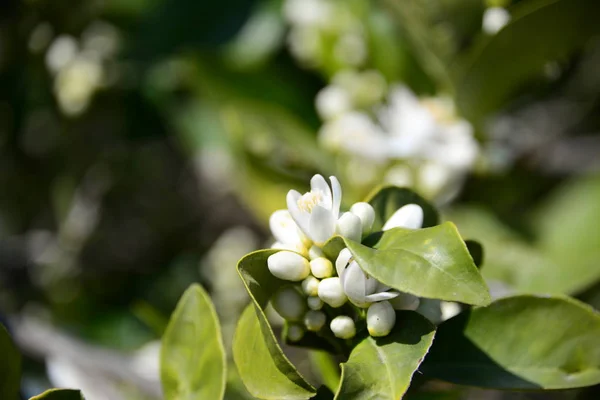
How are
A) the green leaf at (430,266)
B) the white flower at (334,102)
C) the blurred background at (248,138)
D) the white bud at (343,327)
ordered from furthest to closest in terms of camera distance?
the white flower at (334,102)
the blurred background at (248,138)
the white bud at (343,327)
the green leaf at (430,266)

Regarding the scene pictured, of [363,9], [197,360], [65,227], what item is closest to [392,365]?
[197,360]

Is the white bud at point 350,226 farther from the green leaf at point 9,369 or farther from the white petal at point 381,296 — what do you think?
the green leaf at point 9,369

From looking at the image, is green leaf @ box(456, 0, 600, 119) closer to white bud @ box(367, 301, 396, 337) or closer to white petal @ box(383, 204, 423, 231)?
white petal @ box(383, 204, 423, 231)

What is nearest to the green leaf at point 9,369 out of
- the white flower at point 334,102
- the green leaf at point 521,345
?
the green leaf at point 521,345

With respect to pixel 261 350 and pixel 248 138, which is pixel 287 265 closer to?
pixel 261 350

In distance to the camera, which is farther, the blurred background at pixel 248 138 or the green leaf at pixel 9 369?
the blurred background at pixel 248 138

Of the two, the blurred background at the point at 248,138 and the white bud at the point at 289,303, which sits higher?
the blurred background at the point at 248,138

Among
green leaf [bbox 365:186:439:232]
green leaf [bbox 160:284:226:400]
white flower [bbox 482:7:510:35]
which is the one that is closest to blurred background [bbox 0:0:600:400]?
white flower [bbox 482:7:510:35]
